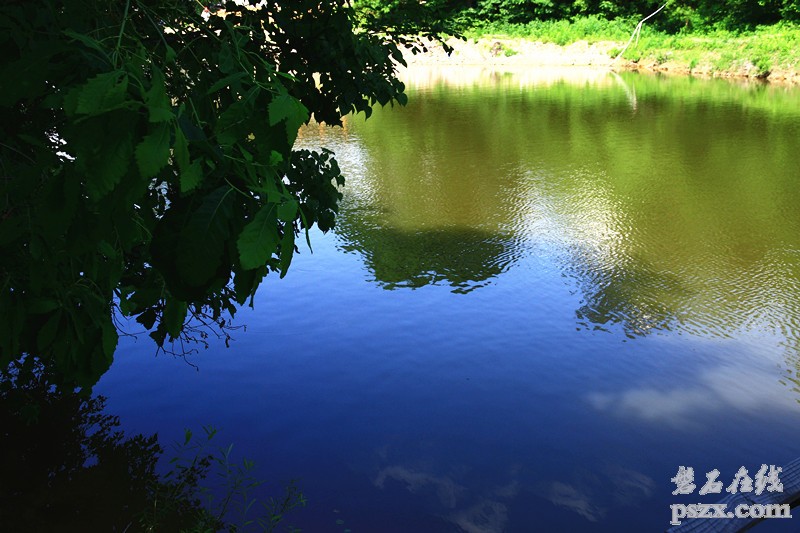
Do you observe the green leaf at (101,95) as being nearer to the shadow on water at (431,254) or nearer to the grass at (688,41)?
the shadow on water at (431,254)

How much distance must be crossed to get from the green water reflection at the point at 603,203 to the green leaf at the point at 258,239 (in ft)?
22.5

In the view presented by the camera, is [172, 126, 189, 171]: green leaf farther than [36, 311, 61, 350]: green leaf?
No

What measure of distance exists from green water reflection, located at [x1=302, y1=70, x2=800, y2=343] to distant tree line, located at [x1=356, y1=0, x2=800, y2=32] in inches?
386

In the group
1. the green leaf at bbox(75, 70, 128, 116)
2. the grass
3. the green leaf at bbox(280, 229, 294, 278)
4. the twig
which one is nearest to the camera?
the green leaf at bbox(75, 70, 128, 116)

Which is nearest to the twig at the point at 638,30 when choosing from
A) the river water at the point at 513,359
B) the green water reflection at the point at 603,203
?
the green water reflection at the point at 603,203

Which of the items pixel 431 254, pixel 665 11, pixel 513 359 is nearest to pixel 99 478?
pixel 513 359

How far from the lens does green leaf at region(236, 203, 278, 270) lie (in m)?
1.74

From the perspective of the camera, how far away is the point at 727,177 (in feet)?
48.1

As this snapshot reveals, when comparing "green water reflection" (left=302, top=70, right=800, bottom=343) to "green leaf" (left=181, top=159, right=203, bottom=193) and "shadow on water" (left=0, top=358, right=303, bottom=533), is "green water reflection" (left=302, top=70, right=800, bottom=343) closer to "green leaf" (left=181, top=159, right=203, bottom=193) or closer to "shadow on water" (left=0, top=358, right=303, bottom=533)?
"shadow on water" (left=0, top=358, right=303, bottom=533)

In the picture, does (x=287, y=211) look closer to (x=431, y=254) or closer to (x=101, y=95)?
(x=101, y=95)

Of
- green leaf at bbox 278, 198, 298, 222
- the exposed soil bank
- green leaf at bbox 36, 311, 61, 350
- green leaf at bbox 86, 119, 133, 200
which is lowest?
the exposed soil bank

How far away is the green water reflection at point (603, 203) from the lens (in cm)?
920

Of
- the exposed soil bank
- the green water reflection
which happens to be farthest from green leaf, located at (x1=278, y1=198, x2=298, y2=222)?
the exposed soil bank

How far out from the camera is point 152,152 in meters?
1.63
